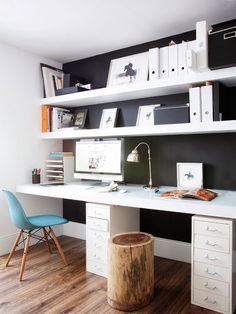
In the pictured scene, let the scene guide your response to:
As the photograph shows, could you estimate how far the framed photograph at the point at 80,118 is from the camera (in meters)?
3.41

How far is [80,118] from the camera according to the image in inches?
136

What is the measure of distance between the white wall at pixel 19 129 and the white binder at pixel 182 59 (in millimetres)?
1823

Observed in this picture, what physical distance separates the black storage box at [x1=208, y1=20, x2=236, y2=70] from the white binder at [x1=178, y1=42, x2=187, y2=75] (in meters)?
0.28

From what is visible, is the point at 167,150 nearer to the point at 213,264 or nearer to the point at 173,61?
the point at 173,61

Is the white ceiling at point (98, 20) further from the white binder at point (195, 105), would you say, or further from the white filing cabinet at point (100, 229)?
the white filing cabinet at point (100, 229)

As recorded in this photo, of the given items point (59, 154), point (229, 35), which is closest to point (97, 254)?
point (59, 154)

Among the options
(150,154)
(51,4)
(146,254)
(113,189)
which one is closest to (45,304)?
(146,254)

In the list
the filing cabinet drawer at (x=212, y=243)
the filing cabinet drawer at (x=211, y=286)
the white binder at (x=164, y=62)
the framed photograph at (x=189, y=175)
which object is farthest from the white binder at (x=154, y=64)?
the filing cabinet drawer at (x=211, y=286)

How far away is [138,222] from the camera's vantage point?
114 inches

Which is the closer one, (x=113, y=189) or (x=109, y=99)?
(x=113, y=189)

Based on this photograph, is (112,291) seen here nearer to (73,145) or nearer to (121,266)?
(121,266)

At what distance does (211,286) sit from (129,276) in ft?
1.91

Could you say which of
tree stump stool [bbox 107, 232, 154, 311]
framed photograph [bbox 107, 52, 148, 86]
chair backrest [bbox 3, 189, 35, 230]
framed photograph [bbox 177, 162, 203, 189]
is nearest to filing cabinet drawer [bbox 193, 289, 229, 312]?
tree stump stool [bbox 107, 232, 154, 311]

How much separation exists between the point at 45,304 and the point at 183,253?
1394mm
